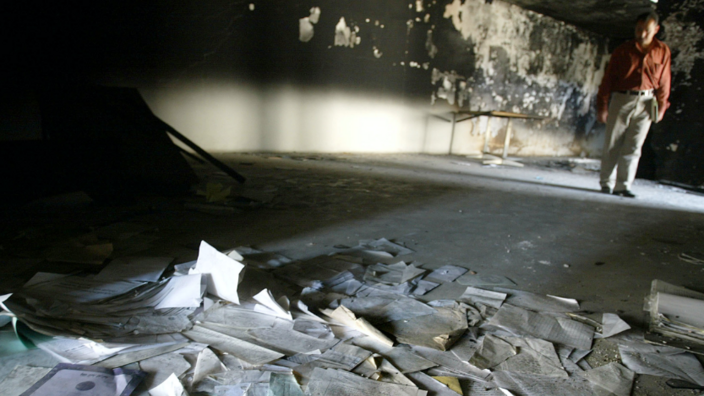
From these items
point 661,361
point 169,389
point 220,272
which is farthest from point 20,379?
point 661,361

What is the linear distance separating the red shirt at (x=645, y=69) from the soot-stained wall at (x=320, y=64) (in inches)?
126

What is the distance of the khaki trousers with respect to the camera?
3.37m

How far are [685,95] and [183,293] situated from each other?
220 inches

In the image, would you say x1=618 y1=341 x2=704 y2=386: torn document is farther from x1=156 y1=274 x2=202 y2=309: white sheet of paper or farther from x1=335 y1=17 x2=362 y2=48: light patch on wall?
x1=335 y1=17 x2=362 y2=48: light patch on wall

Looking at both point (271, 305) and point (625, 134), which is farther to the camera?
point (625, 134)

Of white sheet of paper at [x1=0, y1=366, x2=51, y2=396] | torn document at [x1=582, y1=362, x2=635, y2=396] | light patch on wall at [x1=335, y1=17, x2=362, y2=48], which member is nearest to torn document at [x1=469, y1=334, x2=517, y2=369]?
torn document at [x1=582, y1=362, x2=635, y2=396]

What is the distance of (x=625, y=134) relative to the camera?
3502 mm

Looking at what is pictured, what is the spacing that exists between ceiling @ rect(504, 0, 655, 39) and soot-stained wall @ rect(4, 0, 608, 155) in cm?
23

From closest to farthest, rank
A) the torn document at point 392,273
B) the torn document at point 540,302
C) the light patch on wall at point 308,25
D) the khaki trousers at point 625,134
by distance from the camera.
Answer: the torn document at point 540,302
the torn document at point 392,273
the khaki trousers at point 625,134
the light patch on wall at point 308,25

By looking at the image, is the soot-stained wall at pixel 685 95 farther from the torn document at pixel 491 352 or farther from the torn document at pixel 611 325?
the torn document at pixel 491 352

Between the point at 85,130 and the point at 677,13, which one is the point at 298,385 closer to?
the point at 85,130

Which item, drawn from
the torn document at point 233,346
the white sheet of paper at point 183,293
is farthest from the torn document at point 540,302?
the white sheet of paper at point 183,293

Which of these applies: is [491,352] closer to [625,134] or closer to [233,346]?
[233,346]

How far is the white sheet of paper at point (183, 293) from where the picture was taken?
112cm
